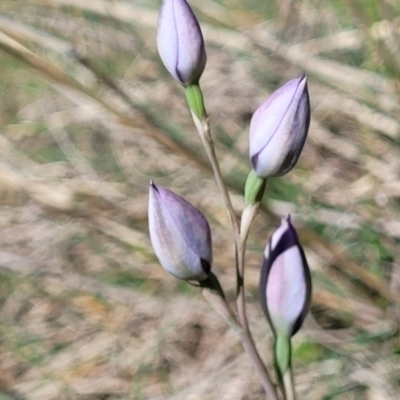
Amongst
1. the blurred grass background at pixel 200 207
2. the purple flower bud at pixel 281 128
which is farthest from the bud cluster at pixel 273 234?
the blurred grass background at pixel 200 207

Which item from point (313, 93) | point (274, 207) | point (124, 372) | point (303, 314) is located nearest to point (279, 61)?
point (313, 93)

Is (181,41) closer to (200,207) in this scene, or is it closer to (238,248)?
(238,248)

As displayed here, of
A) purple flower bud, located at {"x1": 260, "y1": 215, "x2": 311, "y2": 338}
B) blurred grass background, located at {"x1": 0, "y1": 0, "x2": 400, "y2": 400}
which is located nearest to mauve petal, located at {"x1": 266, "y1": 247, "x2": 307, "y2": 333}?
purple flower bud, located at {"x1": 260, "y1": 215, "x2": 311, "y2": 338}

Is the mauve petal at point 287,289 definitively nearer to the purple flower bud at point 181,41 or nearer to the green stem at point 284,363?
the green stem at point 284,363

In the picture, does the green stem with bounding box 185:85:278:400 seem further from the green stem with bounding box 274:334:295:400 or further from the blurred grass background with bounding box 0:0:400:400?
the blurred grass background with bounding box 0:0:400:400

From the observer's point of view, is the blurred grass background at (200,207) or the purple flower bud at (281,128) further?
the blurred grass background at (200,207)

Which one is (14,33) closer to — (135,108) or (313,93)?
(135,108)

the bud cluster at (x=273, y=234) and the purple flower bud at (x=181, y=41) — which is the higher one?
the purple flower bud at (x=181, y=41)
